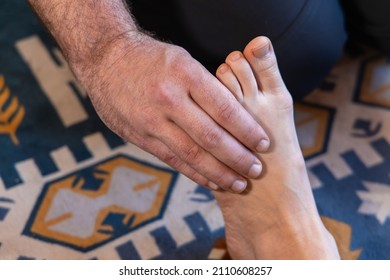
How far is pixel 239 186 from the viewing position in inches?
34.3

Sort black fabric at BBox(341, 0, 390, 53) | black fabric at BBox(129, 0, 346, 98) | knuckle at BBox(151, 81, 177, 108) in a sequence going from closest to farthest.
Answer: knuckle at BBox(151, 81, 177, 108)
black fabric at BBox(129, 0, 346, 98)
black fabric at BBox(341, 0, 390, 53)

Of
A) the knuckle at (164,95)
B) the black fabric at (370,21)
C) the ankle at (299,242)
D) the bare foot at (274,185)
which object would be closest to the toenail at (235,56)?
the bare foot at (274,185)

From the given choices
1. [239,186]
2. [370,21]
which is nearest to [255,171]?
[239,186]

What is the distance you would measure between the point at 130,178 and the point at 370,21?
1.94 feet

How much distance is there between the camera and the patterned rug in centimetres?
108

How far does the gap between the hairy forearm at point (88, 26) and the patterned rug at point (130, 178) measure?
296 mm

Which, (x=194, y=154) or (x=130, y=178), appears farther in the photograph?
(x=130, y=178)

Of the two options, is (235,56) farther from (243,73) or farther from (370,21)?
(370,21)

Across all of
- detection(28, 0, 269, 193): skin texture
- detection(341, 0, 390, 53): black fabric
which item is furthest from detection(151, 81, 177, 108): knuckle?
detection(341, 0, 390, 53): black fabric

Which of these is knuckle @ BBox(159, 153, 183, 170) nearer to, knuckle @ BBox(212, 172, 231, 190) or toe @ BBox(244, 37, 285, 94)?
knuckle @ BBox(212, 172, 231, 190)
